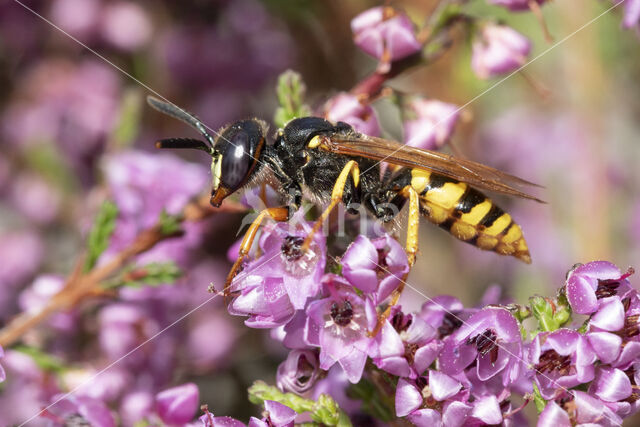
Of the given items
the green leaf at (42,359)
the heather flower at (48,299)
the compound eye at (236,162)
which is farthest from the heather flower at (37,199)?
the compound eye at (236,162)

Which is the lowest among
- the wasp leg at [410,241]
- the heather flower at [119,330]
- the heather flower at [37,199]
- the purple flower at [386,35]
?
the heather flower at [119,330]

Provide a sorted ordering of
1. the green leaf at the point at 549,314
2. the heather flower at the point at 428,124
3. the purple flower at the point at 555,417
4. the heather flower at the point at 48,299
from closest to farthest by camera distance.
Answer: the purple flower at the point at 555,417
the green leaf at the point at 549,314
the heather flower at the point at 428,124
the heather flower at the point at 48,299

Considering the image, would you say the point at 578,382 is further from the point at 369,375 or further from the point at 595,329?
the point at 369,375

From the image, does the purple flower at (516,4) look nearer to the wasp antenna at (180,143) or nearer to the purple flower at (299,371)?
the wasp antenna at (180,143)

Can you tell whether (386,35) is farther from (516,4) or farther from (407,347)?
(407,347)

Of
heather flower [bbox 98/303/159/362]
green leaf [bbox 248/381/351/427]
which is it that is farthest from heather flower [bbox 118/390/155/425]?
green leaf [bbox 248/381/351/427]

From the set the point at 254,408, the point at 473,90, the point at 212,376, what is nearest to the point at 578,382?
the point at 254,408

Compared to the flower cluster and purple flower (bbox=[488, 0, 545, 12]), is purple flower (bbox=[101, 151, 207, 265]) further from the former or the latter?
purple flower (bbox=[488, 0, 545, 12])
